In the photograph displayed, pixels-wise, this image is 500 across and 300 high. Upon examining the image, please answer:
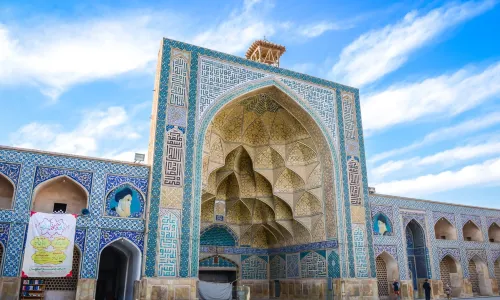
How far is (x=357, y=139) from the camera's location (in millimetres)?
12352

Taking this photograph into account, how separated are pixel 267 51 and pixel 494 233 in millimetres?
10930

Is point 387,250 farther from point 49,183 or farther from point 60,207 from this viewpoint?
point 49,183

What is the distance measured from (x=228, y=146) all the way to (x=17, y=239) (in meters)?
6.34

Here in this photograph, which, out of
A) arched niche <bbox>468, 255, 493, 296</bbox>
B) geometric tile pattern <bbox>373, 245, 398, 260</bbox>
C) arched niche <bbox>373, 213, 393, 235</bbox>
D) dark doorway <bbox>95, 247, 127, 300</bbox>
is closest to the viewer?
dark doorway <bbox>95, 247, 127, 300</bbox>

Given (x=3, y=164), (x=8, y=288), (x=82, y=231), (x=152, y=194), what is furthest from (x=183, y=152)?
(x=8, y=288)

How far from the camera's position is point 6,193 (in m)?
8.76

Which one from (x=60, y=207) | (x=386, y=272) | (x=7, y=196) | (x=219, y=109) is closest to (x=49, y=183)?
(x=60, y=207)

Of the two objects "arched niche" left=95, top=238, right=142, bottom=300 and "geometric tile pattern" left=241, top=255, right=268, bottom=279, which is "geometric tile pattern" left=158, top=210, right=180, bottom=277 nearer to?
"arched niche" left=95, top=238, right=142, bottom=300

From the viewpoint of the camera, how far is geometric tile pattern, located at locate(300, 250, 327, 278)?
37.5ft

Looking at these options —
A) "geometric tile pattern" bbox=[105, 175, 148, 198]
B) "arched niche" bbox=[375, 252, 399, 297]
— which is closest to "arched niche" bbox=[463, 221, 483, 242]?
"arched niche" bbox=[375, 252, 399, 297]

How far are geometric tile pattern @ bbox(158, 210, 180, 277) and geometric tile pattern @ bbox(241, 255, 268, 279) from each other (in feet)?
16.5

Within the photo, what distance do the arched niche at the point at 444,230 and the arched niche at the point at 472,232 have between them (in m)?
1.13

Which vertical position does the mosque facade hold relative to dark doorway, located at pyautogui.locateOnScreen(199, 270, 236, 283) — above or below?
above

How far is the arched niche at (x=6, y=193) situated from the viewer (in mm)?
8659
